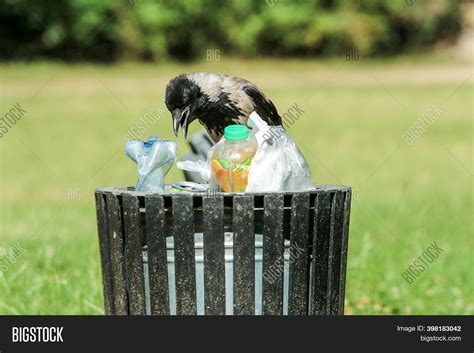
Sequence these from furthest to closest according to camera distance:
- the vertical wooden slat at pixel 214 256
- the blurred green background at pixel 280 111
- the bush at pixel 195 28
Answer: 1. the bush at pixel 195 28
2. the blurred green background at pixel 280 111
3. the vertical wooden slat at pixel 214 256

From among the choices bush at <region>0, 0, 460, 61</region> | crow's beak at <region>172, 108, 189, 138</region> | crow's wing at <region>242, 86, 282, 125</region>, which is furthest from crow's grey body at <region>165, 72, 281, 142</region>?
bush at <region>0, 0, 460, 61</region>

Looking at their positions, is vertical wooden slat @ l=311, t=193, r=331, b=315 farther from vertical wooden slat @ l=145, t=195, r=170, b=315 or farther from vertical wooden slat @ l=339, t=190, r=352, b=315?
vertical wooden slat @ l=145, t=195, r=170, b=315

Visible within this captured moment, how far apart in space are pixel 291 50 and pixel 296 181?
2942cm

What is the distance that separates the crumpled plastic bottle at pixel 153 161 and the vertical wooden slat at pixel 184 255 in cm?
33

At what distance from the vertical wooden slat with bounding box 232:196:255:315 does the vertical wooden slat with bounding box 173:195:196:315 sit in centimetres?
17

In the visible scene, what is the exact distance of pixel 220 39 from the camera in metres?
31.9

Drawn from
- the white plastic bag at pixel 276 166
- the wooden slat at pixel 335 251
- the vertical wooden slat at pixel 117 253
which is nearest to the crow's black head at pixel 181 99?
the white plastic bag at pixel 276 166

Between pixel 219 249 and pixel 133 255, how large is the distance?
0.37 metres

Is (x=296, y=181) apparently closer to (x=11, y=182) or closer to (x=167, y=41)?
(x=11, y=182)

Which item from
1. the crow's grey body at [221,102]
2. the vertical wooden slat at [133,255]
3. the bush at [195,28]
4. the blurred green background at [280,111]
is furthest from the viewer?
the bush at [195,28]

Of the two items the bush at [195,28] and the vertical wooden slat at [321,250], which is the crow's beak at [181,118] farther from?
the bush at [195,28]

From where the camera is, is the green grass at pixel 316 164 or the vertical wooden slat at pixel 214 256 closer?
the vertical wooden slat at pixel 214 256

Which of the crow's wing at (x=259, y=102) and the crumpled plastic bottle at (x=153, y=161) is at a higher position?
the crow's wing at (x=259, y=102)

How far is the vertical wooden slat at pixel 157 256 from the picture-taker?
3.39 metres
